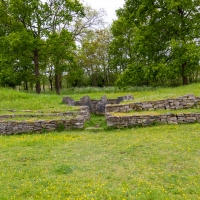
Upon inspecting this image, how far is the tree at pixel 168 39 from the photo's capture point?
1841cm

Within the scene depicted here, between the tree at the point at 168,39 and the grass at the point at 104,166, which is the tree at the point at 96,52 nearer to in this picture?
the tree at the point at 168,39

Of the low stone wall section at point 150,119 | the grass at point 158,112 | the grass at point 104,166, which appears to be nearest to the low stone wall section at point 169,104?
the grass at point 158,112

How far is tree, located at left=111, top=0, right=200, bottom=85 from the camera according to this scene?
1841cm

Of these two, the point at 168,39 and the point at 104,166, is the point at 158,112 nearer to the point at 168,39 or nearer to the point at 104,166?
the point at 104,166

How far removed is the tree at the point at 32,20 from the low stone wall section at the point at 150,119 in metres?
14.3

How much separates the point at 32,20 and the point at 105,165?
67.5ft

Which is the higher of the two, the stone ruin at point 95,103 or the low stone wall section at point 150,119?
the stone ruin at point 95,103

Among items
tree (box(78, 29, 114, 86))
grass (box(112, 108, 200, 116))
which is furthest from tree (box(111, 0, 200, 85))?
tree (box(78, 29, 114, 86))

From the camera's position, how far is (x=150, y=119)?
9492 mm

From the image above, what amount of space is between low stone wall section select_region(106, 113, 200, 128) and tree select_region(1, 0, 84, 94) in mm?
14279

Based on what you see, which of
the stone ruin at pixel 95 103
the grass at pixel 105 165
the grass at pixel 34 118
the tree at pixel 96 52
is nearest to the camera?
the grass at pixel 105 165

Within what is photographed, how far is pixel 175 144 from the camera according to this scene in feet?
22.2

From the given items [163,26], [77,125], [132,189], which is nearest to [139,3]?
[163,26]

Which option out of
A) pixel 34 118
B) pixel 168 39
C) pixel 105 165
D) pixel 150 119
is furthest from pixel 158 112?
pixel 168 39
